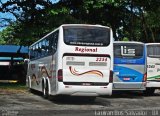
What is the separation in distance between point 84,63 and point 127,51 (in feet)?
14.5

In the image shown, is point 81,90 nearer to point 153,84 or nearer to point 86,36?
point 86,36

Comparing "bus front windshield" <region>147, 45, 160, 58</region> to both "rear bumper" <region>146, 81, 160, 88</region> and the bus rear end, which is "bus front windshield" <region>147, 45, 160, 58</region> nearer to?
"rear bumper" <region>146, 81, 160, 88</region>

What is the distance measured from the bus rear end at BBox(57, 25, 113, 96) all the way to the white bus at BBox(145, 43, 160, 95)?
5.37m

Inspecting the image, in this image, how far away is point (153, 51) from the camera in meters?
22.7

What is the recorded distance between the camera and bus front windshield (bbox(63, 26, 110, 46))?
57.3 ft

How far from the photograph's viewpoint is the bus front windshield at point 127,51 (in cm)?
2130

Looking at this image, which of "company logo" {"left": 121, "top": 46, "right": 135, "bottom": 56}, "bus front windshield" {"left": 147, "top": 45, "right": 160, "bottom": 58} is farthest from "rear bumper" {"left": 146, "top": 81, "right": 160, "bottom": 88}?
"company logo" {"left": 121, "top": 46, "right": 135, "bottom": 56}

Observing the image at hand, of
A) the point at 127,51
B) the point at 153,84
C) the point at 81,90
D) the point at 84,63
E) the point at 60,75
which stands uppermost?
the point at 127,51

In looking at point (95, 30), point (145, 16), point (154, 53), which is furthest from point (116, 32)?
point (95, 30)

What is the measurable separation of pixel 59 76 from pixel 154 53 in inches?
280

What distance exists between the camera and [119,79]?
21281 mm

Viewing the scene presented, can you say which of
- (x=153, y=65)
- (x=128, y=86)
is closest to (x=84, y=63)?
(x=128, y=86)

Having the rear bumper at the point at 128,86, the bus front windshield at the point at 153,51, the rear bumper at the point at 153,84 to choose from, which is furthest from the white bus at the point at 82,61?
the rear bumper at the point at 153,84

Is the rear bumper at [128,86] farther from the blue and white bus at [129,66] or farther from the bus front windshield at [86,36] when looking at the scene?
the bus front windshield at [86,36]
